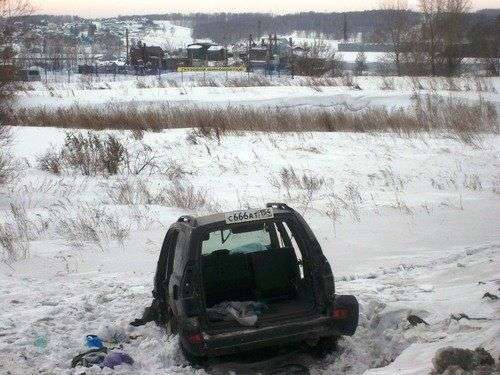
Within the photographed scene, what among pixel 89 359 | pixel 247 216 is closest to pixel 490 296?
pixel 247 216

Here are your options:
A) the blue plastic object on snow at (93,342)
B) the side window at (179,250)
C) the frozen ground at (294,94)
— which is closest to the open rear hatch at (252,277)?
the side window at (179,250)

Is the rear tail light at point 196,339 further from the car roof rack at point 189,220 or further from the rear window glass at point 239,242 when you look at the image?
the rear window glass at point 239,242

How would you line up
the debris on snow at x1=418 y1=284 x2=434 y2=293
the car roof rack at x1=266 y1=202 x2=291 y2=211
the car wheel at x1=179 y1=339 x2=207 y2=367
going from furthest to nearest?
1. the debris on snow at x1=418 y1=284 x2=434 y2=293
2. the car roof rack at x1=266 y1=202 x2=291 y2=211
3. the car wheel at x1=179 y1=339 x2=207 y2=367

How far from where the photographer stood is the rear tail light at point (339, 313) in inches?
214

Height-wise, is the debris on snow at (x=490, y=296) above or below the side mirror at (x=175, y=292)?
below

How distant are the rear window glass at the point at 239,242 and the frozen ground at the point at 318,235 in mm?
984

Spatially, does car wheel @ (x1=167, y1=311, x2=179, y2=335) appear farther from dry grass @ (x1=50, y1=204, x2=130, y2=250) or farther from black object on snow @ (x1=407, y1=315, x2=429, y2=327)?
dry grass @ (x1=50, y1=204, x2=130, y2=250)

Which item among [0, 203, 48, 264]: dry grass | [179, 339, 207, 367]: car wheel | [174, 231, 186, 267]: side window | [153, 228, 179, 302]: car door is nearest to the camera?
[179, 339, 207, 367]: car wheel

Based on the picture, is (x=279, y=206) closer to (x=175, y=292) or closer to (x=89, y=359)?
(x=175, y=292)

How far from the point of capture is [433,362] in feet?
14.2

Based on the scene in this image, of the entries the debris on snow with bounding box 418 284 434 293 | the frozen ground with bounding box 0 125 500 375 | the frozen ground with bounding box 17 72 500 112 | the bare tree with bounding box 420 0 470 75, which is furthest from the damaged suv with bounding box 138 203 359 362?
the bare tree with bounding box 420 0 470 75

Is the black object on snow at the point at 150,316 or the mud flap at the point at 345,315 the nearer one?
the mud flap at the point at 345,315

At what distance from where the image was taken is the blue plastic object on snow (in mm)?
6148

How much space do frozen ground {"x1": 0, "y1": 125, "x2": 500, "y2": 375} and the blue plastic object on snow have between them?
0.17m
